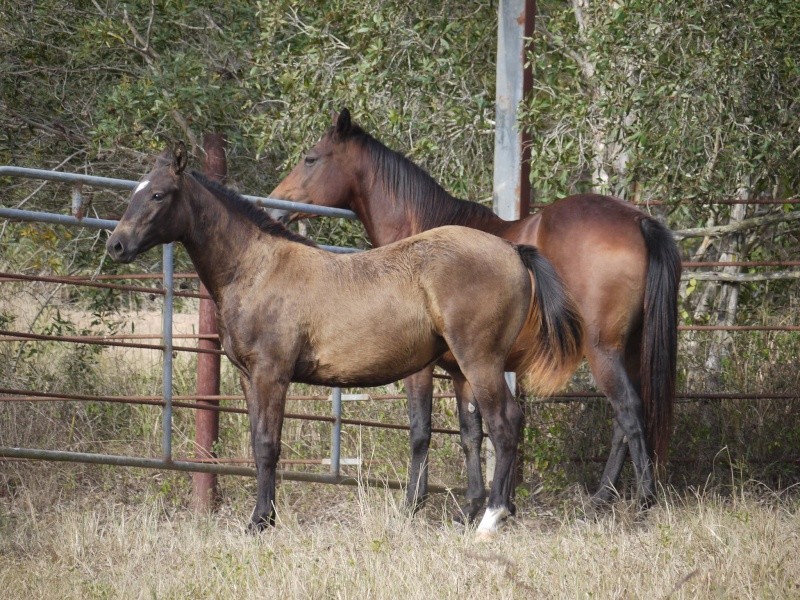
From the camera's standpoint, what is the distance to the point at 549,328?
18.9ft

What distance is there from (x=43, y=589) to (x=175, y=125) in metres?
6.10

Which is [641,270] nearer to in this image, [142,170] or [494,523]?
[494,523]

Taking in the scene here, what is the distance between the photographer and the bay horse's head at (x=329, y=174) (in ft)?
24.0

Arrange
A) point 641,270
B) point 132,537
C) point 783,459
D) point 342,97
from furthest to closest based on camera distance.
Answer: point 342,97
point 783,459
point 641,270
point 132,537

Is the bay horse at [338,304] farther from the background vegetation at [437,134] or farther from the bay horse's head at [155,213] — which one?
the background vegetation at [437,134]

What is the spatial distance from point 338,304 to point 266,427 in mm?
686

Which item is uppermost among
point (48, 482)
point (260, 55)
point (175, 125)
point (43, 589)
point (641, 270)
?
point (260, 55)

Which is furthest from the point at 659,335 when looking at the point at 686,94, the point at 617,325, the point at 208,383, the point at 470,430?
the point at 208,383

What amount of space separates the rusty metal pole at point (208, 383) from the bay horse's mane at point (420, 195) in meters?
1.01

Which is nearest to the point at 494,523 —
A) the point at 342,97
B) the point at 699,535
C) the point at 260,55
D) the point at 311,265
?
the point at 699,535

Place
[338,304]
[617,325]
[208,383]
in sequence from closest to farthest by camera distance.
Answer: [338,304] → [617,325] → [208,383]

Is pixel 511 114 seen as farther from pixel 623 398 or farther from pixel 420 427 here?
pixel 420 427

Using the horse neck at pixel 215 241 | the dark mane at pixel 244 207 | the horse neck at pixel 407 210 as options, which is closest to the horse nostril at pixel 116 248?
the horse neck at pixel 215 241

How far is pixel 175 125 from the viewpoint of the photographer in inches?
385
